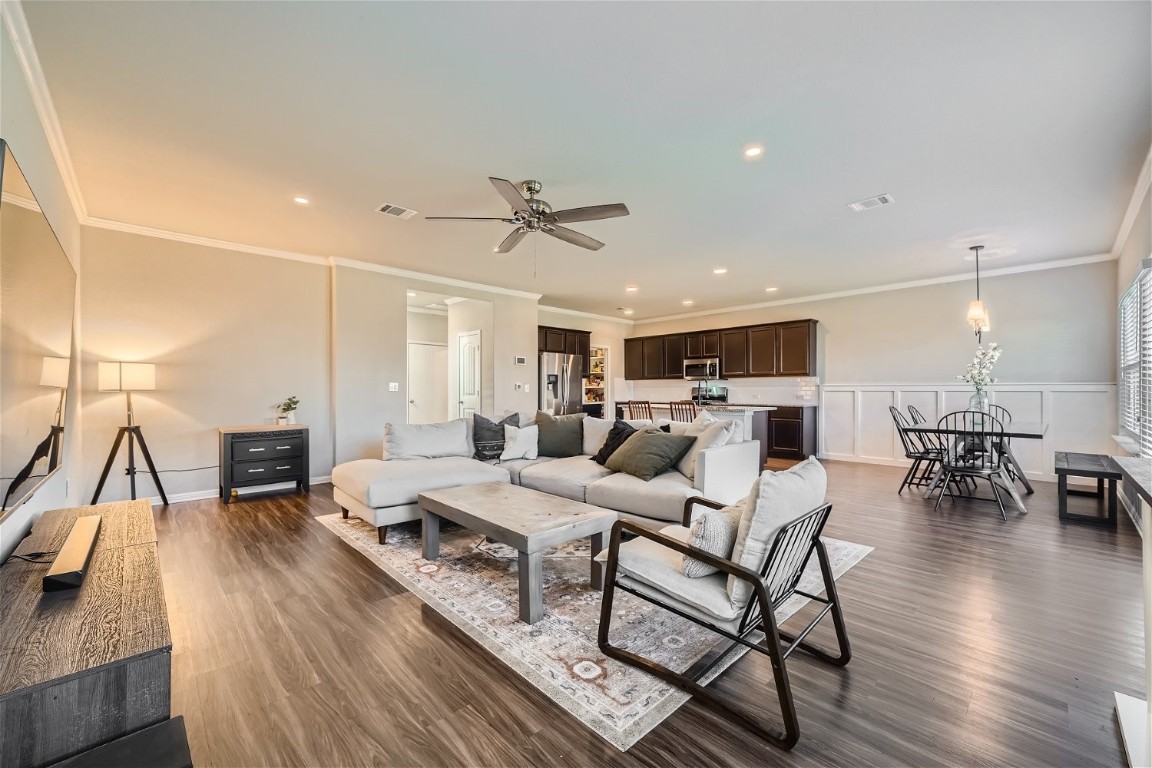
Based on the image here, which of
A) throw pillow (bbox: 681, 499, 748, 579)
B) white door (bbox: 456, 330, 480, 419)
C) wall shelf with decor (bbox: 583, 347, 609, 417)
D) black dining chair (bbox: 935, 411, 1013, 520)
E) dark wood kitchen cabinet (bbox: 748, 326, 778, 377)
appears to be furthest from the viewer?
wall shelf with decor (bbox: 583, 347, 609, 417)

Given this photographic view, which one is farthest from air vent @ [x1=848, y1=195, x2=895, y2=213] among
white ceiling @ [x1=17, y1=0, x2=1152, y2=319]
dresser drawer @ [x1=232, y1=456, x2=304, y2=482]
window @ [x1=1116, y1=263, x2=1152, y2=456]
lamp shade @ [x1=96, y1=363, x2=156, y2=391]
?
lamp shade @ [x1=96, y1=363, x2=156, y2=391]

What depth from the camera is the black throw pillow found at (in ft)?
14.0

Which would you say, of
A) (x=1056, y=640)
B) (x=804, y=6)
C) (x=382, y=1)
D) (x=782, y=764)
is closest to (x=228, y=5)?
(x=382, y=1)

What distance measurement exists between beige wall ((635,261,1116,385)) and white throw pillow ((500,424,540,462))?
549 cm

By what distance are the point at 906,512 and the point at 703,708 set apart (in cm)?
373

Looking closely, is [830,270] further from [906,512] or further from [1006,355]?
[906,512]

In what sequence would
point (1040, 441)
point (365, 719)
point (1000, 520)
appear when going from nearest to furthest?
point (365, 719) < point (1000, 520) < point (1040, 441)

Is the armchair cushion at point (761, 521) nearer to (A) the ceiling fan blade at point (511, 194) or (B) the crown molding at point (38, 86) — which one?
(A) the ceiling fan blade at point (511, 194)

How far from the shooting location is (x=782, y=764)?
148 centimetres

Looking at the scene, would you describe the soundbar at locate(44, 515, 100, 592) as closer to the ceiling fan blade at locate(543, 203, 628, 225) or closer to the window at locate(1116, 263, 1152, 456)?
the ceiling fan blade at locate(543, 203, 628, 225)

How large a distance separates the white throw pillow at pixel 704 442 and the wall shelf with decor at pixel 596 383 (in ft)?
19.4

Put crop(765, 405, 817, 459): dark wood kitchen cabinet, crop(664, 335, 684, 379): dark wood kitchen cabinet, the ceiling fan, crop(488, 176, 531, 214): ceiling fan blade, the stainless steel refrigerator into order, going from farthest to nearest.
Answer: crop(664, 335, 684, 379): dark wood kitchen cabinet
the stainless steel refrigerator
crop(765, 405, 817, 459): dark wood kitchen cabinet
the ceiling fan
crop(488, 176, 531, 214): ceiling fan blade

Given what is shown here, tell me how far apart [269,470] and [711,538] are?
4885mm

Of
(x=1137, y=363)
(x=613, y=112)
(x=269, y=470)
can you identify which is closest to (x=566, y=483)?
(x=613, y=112)
